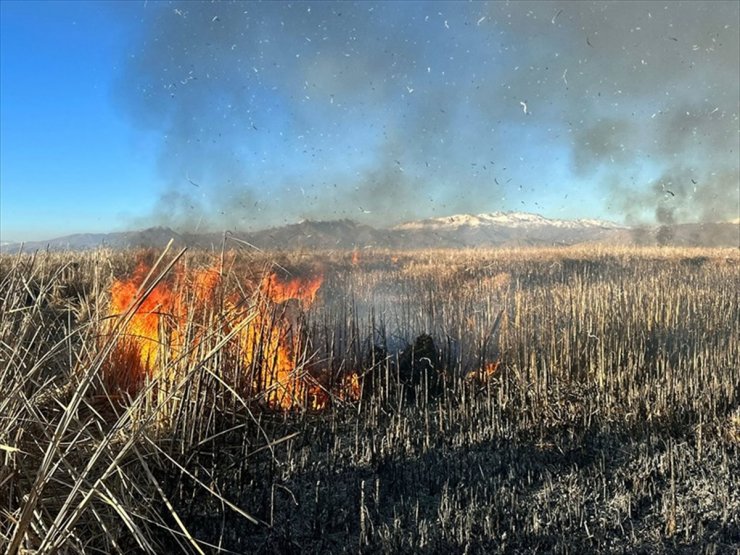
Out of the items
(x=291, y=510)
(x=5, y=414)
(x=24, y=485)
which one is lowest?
(x=291, y=510)

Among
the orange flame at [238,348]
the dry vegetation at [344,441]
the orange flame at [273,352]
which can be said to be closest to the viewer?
the dry vegetation at [344,441]

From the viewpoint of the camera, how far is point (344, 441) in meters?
4.07

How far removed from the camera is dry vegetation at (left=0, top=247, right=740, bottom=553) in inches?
80.6

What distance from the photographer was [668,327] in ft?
21.4

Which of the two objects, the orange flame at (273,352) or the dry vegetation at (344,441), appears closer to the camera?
the dry vegetation at (344,441)

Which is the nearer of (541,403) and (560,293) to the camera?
(541,403)

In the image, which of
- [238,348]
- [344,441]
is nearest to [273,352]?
[238,348]

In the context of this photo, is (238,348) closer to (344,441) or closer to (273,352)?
(273,352)

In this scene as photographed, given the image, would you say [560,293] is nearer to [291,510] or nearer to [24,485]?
[291,510]

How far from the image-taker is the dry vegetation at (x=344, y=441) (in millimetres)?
2047

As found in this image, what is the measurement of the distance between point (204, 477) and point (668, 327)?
19.5ft

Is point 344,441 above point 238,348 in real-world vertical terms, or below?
below

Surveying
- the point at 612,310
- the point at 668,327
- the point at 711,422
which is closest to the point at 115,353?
the point at 711,422

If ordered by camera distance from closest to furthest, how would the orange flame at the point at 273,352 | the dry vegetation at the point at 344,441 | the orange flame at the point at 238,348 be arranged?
the dry vegetation at the point at 344,441 → the orange flame at the point at 238,348 → the orange flame at the point at 273,352
